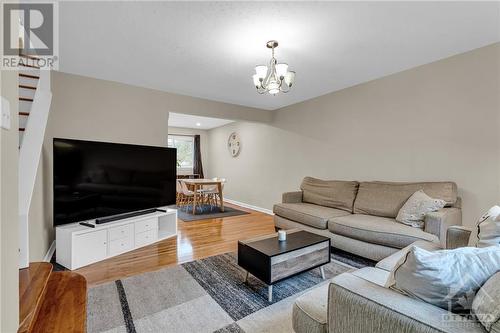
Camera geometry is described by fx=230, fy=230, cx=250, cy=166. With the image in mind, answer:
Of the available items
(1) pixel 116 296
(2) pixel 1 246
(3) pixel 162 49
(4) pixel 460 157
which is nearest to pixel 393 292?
(2) pixel 1 246

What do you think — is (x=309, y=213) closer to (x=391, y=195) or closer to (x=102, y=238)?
(x=391, y=195)

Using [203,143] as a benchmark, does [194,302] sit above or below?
below

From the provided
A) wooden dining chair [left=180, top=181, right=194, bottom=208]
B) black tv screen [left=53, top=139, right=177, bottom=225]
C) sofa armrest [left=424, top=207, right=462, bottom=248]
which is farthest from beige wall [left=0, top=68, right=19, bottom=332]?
wooden dining chair [left=180, top=181, right=194, bottom=208]

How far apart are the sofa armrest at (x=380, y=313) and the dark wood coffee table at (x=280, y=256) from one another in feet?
3.04

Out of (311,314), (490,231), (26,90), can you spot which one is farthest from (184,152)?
(490,231)

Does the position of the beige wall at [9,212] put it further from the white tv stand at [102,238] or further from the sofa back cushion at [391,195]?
the sofa back cushion at [391,195]

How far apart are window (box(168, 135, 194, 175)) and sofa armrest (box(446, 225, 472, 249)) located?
6956 millimetres

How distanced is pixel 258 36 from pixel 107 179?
2.47 m

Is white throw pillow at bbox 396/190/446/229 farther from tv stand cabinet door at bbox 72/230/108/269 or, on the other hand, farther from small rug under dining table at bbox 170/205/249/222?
tv stand cabinet door at bbox 72/230/108/269

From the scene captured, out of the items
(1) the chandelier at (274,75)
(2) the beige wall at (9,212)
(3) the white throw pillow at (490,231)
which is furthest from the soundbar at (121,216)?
(3) the white throw pillow at (490,231)

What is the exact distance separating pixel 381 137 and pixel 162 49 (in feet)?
10.3

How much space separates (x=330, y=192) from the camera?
3.68 metres

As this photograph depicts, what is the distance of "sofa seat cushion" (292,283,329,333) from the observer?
112 centimetres

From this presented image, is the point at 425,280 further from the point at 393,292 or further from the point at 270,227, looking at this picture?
the point at 270,227
